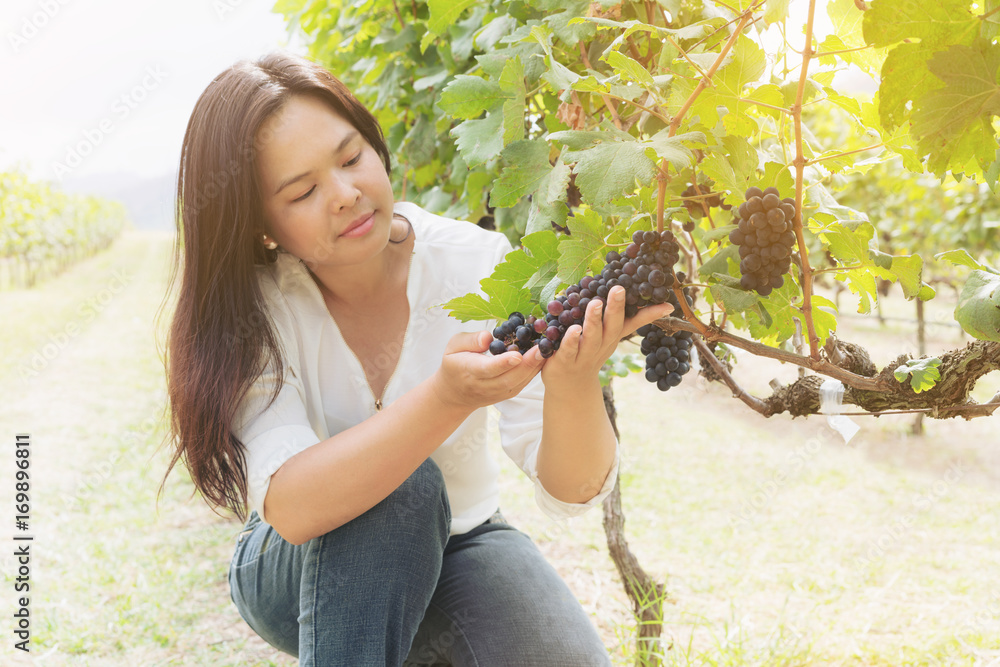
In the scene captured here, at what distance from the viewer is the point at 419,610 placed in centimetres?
145

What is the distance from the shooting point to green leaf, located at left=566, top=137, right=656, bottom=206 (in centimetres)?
87

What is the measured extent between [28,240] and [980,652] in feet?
44.4

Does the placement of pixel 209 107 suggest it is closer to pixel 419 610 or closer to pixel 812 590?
pixel 419 610

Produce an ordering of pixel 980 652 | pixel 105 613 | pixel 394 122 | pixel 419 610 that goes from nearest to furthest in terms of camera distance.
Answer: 1. pixel 419 610
2. pixel 980 652
3. pixel 394 122
4. pixel 105 613

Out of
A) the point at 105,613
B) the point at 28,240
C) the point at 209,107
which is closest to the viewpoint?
the point at 209,107

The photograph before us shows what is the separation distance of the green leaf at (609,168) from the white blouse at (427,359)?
79 cm

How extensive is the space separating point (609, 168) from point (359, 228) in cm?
75

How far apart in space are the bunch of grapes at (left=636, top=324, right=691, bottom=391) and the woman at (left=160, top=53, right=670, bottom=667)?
80 millimetres

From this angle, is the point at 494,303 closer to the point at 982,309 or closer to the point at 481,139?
the point at 481,139

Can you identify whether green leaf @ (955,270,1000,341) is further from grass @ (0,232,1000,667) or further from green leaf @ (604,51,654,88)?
grass @ (0,232,1000,667)

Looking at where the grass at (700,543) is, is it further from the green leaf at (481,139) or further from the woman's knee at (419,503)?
the green leaf at (481,139)

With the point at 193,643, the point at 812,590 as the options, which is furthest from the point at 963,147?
the point at 193,643

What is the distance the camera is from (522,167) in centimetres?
113

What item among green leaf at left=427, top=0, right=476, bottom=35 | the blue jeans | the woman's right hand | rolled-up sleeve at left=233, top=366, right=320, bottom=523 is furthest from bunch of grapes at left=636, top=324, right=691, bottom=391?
green leaf at left=427, top=0, right=476, bottom=35
